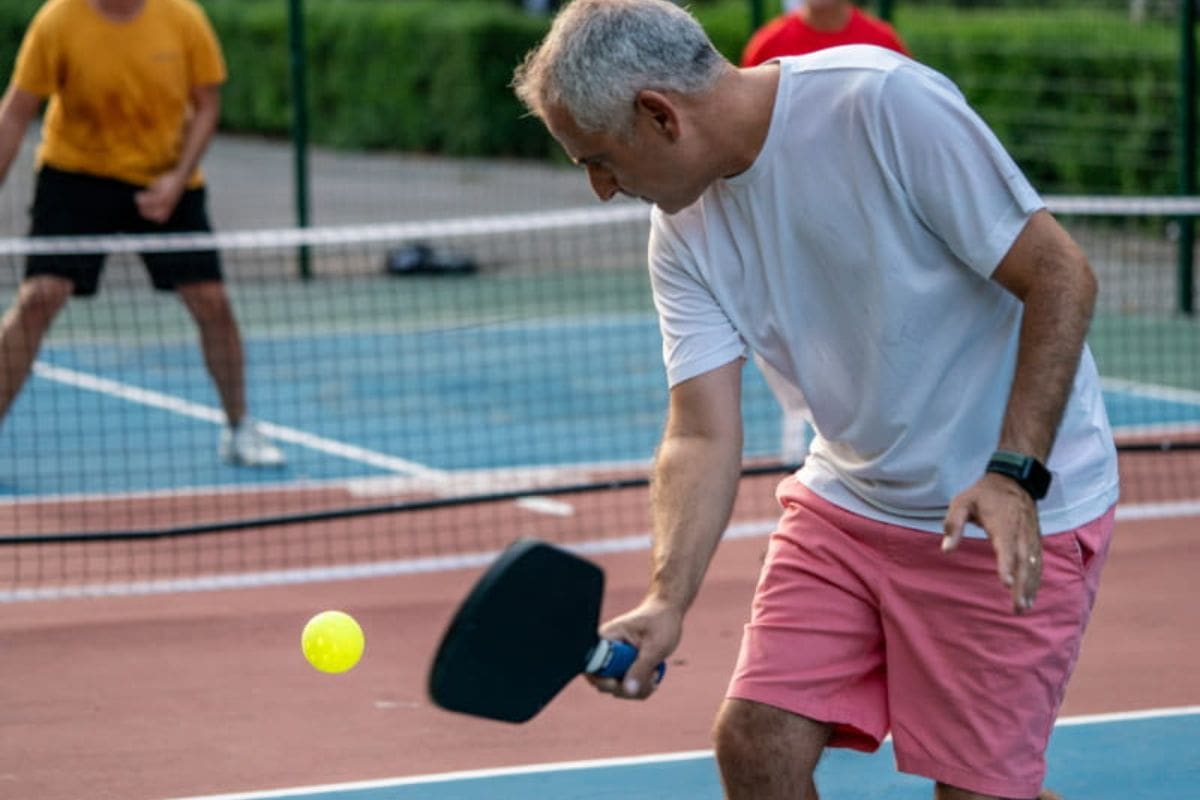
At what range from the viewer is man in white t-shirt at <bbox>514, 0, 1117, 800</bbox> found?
3.01 metres

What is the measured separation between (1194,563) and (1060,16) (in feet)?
30.3

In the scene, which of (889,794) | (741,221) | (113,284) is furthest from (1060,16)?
(741,221)

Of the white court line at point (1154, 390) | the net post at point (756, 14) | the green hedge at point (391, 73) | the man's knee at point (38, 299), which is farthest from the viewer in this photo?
the green hedge at point (391, 73)

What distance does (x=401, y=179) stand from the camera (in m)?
16.8

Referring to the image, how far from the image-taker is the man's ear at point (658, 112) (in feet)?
9.84

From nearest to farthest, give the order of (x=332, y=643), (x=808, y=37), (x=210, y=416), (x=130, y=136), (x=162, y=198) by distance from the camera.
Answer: (x=332, y=643)
(x=808, y=37)
(x=162, y=198)
(x=130, y=136)
(x=210, y=416)

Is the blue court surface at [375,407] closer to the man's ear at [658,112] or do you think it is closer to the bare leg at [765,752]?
the bare leg at [765,752]

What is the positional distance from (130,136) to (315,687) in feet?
10.6

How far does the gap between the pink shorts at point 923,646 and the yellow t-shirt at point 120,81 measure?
16.5 feet

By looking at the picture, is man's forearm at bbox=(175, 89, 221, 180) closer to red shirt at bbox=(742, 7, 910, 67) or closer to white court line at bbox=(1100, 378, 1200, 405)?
red shirt at bbox=(742, 7, 910, 67)

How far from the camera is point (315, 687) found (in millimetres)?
5383

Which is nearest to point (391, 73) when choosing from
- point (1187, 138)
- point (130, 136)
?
point (1187, 138)

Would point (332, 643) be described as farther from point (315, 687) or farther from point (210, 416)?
point (210, 416)

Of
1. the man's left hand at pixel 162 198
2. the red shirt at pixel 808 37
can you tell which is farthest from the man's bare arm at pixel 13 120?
the red shirt at pixel 808 37
